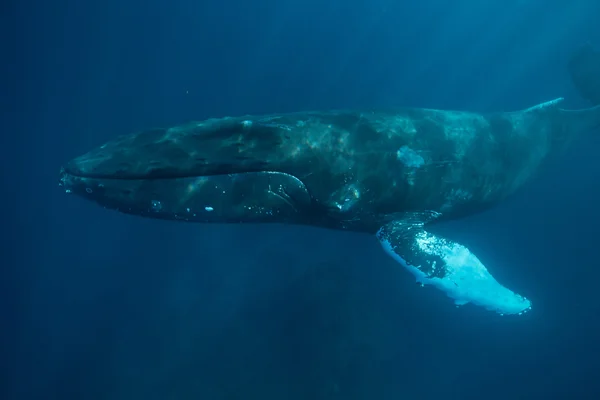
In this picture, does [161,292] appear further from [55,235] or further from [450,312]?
[55,235]

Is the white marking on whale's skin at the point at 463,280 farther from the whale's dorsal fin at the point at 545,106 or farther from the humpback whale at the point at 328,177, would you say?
the whale's dorsal fin at the point at 545,106

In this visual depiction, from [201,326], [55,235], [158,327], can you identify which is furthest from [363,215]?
[55,235]

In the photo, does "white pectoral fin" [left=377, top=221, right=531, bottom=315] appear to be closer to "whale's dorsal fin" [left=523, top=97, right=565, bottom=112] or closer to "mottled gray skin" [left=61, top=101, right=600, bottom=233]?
"mottled gray skin" [left=61, top=101, right=600, bottom=233]

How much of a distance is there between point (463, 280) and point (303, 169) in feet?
10.4

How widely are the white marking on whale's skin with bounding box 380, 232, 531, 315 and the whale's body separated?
0.02 metres

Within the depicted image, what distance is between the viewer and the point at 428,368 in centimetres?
1349

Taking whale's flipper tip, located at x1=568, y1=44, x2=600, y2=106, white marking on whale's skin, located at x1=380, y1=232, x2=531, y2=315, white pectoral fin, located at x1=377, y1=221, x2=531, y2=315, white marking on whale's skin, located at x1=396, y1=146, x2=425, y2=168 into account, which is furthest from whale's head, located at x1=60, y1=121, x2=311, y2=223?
whale's flipper tip, located at x1=568, y1=44, x2=600, y2=106

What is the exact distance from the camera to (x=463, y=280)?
6.27m

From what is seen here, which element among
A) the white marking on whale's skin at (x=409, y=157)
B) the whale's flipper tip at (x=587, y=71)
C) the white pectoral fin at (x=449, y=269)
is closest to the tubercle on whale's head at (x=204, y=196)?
the white pectoral fin at (x=449, y=269)

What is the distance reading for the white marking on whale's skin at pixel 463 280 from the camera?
20.5ft

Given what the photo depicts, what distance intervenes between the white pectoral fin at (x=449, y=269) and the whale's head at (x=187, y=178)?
184 cm

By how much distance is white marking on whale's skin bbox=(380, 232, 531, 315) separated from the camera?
20.5ft

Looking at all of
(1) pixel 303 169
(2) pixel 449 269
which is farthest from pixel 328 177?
(2) pixel 449 269

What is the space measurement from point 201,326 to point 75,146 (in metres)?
23.9
